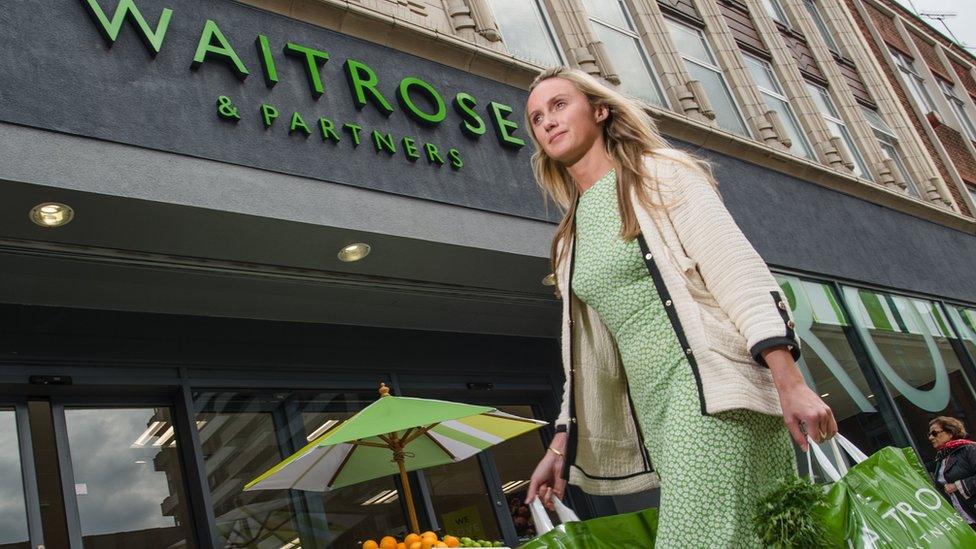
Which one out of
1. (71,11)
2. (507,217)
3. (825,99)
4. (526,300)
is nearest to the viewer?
(71,11)

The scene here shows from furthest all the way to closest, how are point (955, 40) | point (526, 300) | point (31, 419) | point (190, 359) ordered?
point (955, 40) → point (526, 300) → point (190, 359) → point (31, 419)

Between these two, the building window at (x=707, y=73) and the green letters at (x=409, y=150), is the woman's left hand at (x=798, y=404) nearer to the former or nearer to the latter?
the green letters at (x=409, y=150)

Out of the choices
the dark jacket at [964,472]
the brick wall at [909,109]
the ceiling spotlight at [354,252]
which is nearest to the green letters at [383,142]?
the ceiling spotlight at [354,252]

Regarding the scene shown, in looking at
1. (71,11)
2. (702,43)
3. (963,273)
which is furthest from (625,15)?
(71,11)

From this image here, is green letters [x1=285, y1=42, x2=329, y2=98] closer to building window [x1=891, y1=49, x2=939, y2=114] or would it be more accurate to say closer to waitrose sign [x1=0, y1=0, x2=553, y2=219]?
waitrose sign [x1=0, y1=0, x2=553, y2=219]

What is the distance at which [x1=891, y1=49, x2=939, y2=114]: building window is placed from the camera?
1927 cm

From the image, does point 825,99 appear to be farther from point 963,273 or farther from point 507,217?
point 507,217

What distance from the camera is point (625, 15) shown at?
38.3ft

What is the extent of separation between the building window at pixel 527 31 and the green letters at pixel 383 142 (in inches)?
104

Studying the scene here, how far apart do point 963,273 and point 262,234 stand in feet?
39.3

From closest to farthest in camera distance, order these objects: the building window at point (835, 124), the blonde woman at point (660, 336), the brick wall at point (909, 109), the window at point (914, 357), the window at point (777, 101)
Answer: the blonde woman at point (660, 336)
the window at point (914, 357)
the window at point (777, 101)
the building window at point (835, 124)
the brick wall at point (909, 109)

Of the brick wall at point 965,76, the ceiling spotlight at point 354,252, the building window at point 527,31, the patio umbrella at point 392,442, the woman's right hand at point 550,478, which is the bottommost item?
the woman's right hand at point 550,478

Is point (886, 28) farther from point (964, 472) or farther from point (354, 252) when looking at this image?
point (354, 252)

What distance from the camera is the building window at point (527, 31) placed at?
9133mm
